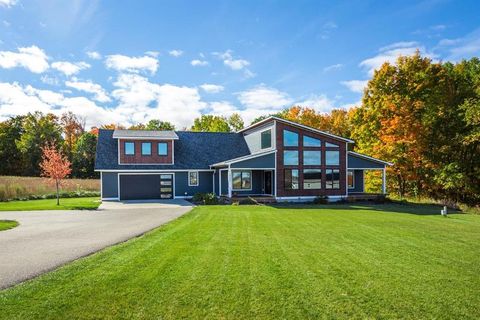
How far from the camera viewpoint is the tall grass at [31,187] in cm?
2872

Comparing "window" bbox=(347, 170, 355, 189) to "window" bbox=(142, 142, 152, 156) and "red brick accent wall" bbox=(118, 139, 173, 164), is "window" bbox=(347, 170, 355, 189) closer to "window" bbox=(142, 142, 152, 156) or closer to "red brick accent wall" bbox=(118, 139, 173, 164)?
"red brick accent wall" bbox=(118, 139, 173, 164)

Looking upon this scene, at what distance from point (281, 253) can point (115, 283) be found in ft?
13.0

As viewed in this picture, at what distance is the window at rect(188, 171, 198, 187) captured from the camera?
30078 mm

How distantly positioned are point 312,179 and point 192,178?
33.1 feet

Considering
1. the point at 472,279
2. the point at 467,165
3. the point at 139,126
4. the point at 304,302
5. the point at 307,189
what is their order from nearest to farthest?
the point at 304,302
the point at 472,279
the point at 307,189
the point at 467,165
the point at 139,126

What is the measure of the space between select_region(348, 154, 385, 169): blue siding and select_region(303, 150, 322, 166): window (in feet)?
10.2

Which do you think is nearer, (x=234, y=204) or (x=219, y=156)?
(x=234, y=204)

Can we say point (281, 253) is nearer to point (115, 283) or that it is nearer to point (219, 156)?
point (115, 283)

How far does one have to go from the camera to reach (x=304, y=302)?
18.0ft

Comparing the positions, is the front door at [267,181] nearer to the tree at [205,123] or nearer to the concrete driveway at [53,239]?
the concrete driveway at [53,239]

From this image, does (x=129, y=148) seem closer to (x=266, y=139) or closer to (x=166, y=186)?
(x=166, y=186)

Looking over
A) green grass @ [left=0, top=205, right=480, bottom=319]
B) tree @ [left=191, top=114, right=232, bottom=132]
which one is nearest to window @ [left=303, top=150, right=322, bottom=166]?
green grass @ [left=0, top=205, right=480, bottom=319]

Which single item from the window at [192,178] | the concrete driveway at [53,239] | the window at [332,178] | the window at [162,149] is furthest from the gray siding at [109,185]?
the window at [332,178]

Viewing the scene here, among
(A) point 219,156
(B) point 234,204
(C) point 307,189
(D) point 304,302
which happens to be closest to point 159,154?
(A) point 219,156
